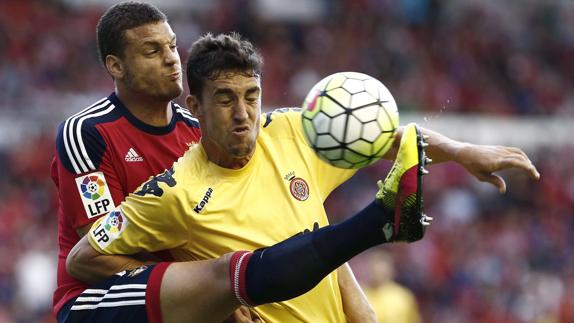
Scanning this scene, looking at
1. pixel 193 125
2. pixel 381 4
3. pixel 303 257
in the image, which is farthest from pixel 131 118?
pixel 381 4

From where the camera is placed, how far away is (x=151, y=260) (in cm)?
535

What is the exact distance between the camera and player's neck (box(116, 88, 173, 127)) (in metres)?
5.76

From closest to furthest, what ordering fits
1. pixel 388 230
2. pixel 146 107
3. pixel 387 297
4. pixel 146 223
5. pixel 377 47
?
pixel 388 230 → pixel 146 223 → pixel 146 107 → pixel 387 297 → pixel 377 47

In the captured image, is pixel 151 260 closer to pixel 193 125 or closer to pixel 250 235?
pixel 250 235

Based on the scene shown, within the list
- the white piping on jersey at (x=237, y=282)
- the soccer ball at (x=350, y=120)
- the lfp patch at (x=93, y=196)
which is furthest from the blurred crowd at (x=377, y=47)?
the soccer ball at (x=350, y=120)

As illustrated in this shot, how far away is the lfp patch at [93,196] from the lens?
5.47 m

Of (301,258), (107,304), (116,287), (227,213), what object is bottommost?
(107,304)

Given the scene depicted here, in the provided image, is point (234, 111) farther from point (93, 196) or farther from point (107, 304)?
point (107, 304)

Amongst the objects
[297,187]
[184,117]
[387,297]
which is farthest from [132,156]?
[387,297]

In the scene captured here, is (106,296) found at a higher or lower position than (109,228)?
lower

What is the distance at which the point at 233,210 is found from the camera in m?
5.05

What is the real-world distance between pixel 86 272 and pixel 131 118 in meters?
0.95

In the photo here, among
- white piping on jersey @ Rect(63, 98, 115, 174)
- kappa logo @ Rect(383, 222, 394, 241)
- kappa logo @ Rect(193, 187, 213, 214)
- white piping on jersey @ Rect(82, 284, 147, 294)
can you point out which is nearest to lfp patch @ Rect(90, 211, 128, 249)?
white piping on jersey @ Rect(82, 284, 147, 294)

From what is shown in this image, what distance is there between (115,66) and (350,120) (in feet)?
5.70
